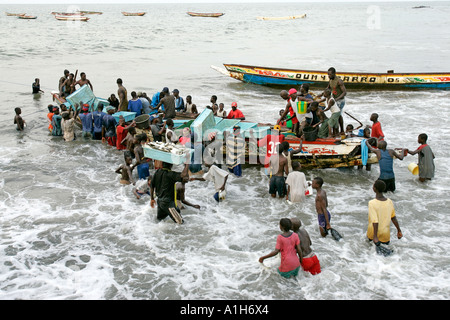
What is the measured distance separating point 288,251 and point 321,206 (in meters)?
1.39

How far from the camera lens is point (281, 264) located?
6.19 meters

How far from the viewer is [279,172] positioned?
28.5ft

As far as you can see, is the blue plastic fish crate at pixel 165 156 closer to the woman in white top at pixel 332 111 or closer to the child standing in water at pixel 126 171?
the child standing in water at pixel 126 171

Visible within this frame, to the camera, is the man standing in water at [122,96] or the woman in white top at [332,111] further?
the man standing in water at [122,96]

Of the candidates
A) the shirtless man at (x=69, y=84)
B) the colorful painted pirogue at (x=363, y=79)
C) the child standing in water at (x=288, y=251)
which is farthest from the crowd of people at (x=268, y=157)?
the colorful painted pirogue at (x=363, y=79)

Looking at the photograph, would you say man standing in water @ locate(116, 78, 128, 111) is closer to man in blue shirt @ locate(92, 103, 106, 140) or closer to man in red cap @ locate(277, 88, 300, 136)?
man in blue shirt @ locate(92, 103, 106, 140)

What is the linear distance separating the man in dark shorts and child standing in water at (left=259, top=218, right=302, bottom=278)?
230 cm

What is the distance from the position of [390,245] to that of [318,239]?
3.93 ft

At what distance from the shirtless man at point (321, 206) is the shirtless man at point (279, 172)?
151 cm

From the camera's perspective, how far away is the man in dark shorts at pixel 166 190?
744 cm

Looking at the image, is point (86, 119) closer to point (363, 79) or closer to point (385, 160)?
point (385, 160)

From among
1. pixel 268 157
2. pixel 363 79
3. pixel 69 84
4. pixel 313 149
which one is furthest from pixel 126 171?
pixel 363 79

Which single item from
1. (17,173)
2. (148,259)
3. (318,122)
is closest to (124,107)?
(17,173)

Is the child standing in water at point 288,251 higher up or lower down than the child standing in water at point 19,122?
lower down
